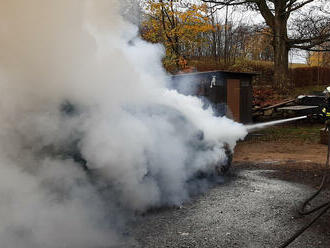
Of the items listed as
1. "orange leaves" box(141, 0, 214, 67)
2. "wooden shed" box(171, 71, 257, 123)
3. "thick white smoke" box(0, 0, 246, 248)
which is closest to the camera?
"thick white smoke" box(0, 0, 246, 248)

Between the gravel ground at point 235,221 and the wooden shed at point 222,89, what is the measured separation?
5.77 m

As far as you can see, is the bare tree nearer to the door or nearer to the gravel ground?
the door

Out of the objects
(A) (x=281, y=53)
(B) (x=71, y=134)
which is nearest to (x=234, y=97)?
(A) (x=281, y=53)

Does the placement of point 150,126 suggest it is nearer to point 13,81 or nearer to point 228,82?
point 13,81

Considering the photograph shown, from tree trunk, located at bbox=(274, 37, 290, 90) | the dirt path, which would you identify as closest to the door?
the dirt path

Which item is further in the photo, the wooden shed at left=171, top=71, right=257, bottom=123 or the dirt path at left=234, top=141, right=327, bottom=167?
the wooden shed at left=171, top=71, right=257, bottom=123

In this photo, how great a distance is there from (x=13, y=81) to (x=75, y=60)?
2.40 ft

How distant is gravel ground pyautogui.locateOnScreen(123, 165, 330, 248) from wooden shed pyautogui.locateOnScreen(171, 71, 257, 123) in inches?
227

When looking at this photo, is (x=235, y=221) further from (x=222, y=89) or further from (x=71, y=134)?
(x=222, y=89)

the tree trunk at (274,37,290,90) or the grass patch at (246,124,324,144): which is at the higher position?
the tree trunk at (274,37,290,90)

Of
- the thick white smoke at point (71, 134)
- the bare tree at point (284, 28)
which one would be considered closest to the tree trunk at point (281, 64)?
the bare tree at point (284, 28)

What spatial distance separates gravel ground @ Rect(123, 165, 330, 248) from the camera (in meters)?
2.90

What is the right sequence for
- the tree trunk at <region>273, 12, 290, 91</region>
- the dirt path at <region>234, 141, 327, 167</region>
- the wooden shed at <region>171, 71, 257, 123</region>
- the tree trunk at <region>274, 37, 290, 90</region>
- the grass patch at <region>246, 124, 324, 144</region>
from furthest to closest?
1. the tree trunk at <region>274, 37, 290, 90</region>
2. the tree trunk at <region>273, 12, 290, 91</region>
3. the wooden shed at <region>171, 71, 257, 123</region>
4. the grass patch at <region>246, 124, 324, 144</region>
5. the dirt path at <region>234, 141, 327, 167</region>

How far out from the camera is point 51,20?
3.14 metres
